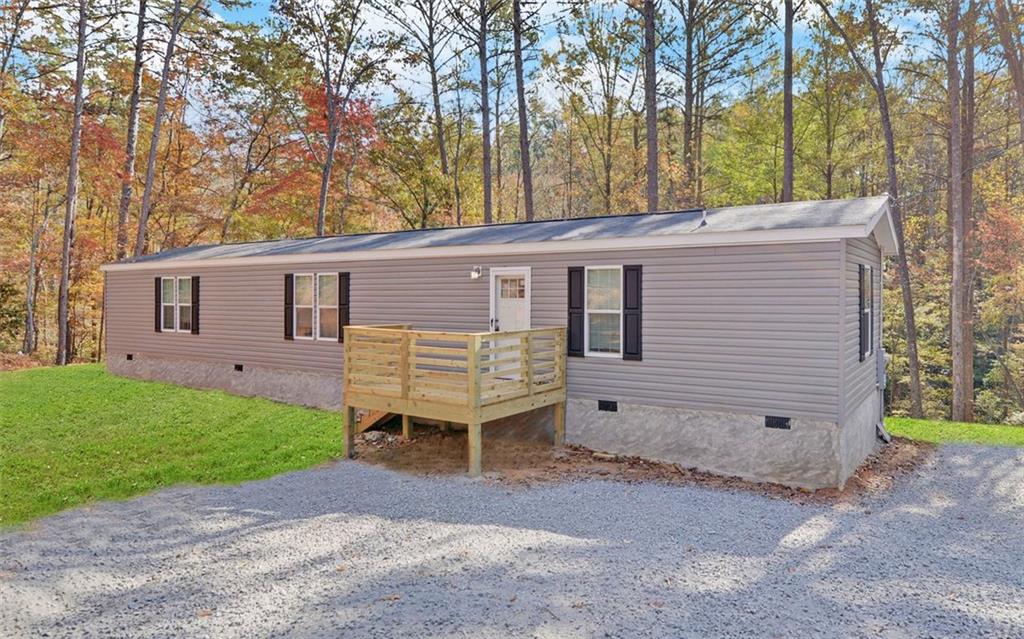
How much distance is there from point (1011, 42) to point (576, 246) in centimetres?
1342

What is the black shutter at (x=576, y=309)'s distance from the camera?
859 cm

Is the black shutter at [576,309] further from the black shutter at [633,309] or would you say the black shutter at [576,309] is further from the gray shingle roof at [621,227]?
the black shutter at [633,309]

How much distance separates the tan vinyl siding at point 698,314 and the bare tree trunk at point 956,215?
31.0 feet

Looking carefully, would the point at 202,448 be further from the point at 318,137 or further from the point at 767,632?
the point at 318,137

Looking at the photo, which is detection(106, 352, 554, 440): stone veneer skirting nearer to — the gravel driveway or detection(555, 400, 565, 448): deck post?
detection(555, 400, 565, 448): deck post

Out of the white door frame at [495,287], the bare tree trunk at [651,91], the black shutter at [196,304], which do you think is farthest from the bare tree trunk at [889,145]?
the black shutter at [196,304]

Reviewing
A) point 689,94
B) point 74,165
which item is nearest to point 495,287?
point 689,94

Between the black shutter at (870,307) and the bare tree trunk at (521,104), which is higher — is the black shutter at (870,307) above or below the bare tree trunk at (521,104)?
below

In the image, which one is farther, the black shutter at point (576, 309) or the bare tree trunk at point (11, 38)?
the bare tree trunk at point (11, 38)

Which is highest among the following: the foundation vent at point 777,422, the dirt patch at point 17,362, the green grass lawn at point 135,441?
the foundation vent at point 777,422

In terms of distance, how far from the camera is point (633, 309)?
8211 millimetres

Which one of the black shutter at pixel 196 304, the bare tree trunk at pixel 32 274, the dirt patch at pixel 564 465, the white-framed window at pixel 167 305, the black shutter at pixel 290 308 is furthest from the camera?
the bare tree trunk at pixel 32 274

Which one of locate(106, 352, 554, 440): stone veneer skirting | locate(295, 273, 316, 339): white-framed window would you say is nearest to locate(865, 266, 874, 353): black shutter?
locate(106, 352, 554, 440): stone veneer skirting

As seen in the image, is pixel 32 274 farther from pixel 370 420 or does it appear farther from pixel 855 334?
pixel 855 334
